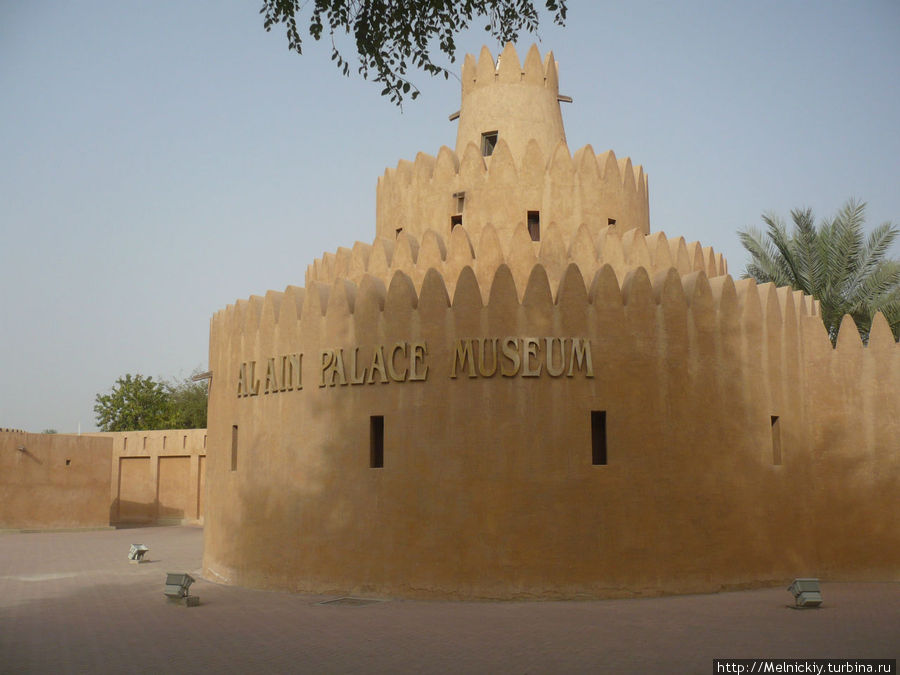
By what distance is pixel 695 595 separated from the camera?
557 inches

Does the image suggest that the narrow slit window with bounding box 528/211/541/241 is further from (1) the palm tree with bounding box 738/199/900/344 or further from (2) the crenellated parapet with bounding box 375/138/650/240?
(1) the palm tree with bounding box 738/199/900/344

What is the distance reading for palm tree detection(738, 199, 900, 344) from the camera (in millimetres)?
26484

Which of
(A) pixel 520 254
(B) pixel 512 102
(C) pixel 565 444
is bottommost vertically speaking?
(C) pixel 565 444

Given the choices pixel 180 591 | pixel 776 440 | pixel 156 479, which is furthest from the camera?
pixel 156 479

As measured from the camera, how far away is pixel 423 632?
11.3 metres

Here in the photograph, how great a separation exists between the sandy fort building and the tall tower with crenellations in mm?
79

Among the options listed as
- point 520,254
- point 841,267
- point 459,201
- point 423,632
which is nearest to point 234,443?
point 459,201

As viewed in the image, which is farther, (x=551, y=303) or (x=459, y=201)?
(x=459, y=201)

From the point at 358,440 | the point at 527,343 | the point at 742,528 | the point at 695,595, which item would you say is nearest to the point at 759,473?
the point at 742,528

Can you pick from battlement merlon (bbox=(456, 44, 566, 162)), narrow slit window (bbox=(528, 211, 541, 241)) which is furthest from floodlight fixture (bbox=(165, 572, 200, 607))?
battlement merlon (bbox=(456, 44, 566, 162))

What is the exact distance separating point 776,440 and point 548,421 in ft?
15.7

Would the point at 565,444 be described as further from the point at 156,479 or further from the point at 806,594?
the point at 156,479

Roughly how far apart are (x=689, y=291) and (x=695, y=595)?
526cm

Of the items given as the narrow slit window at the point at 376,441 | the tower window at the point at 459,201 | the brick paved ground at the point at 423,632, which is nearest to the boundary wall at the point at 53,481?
the brick paved ground at the point at 423,632
